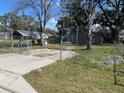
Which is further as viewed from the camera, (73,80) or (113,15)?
(113,15)

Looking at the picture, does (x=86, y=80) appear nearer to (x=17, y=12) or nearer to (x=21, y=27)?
(x=17, y=12)

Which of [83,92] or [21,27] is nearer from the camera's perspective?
[83,92]

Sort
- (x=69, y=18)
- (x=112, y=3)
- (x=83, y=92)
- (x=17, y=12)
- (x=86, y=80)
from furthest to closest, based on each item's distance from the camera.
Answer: (x=69, y=18)
(x=112, y=3)
(x=17, y=12)
(x=86, y=80)
(x=83, y=92)

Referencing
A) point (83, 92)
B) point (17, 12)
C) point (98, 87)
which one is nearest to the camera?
point (83, 92)

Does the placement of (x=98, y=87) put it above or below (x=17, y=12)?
below

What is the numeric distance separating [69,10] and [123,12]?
9.71 meters

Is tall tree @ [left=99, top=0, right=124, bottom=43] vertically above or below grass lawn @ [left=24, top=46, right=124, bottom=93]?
above

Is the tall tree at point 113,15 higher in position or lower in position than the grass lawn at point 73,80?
higher

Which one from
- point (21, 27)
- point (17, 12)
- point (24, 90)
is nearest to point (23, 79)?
point (24, 90)

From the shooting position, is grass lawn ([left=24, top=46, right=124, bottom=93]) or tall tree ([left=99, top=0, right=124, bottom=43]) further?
tall tree ([left=99, top=0, right=124, bottom=43])

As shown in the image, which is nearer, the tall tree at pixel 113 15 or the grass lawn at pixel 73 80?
the grass lawn at pixel 73 80

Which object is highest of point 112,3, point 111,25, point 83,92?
point 112,3

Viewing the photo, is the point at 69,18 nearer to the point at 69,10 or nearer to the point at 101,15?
the point at 69,10

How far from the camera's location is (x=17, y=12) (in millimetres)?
31844
